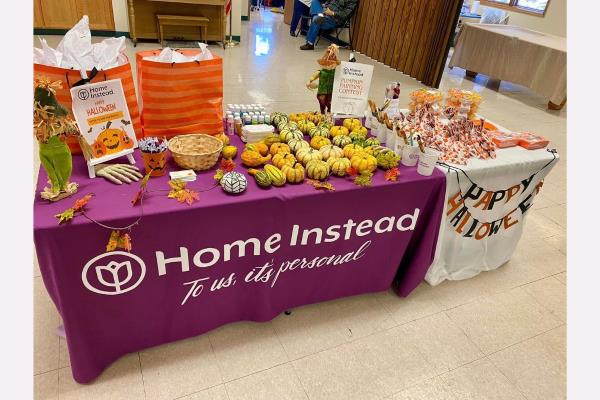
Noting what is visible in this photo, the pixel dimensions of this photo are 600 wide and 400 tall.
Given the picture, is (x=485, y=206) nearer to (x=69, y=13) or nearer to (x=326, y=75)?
(x=326, y=75)

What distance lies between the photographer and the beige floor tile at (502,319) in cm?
192

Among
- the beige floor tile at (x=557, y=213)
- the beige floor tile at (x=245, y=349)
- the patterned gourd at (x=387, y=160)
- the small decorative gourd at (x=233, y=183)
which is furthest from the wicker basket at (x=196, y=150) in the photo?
the beige floor tile at (x=557, y=213)

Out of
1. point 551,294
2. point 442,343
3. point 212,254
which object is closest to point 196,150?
point 212,254

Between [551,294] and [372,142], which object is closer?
[372,142]

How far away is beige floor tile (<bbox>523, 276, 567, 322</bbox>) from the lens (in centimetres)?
214

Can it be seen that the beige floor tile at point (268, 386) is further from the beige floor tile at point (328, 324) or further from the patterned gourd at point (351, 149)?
the patterned gourd at point (351, 149)

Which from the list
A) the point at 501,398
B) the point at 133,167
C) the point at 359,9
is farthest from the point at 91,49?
the point at 359,9

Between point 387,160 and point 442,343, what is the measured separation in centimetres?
95

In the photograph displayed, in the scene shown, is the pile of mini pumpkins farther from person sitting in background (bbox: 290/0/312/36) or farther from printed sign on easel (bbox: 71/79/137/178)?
person sitting in background (bbox: 290/0/312/36)

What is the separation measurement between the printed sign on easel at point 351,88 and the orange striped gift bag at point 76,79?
101 cm

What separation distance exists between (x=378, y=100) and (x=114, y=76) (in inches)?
161

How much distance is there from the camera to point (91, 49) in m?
1.38

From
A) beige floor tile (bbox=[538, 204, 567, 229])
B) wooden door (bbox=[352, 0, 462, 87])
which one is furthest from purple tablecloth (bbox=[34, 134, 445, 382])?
wooden door (bbox=[352, 0, 462, 87])

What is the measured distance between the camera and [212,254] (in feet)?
4.80
